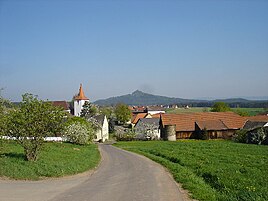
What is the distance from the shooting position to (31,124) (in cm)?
2091

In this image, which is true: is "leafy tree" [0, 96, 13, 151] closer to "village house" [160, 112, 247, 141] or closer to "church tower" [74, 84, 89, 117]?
"village house" [160, 112, 247, 141]

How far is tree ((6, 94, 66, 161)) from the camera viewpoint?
20.6 m

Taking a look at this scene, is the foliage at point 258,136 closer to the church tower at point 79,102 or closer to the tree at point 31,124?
the tree at point 31,124

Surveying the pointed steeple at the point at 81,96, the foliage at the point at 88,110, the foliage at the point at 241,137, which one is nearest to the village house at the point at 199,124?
the foliage at the point at 241,137

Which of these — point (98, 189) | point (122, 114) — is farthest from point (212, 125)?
point (98, 189)

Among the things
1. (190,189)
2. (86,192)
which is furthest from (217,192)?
(86,192)

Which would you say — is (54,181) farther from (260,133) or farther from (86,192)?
(260,133)

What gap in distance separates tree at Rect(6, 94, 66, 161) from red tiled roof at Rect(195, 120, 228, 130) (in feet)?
163

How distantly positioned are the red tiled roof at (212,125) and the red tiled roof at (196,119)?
4.11 ft

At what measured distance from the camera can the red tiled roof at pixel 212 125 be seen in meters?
67.3

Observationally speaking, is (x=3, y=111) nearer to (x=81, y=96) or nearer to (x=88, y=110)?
(x=88, y=110)

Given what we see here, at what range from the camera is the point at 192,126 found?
7025 cm

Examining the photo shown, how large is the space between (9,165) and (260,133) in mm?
40360

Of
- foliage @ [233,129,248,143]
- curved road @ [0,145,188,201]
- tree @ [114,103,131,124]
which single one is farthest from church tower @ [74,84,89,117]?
curved road @ [0,145,188,201]
